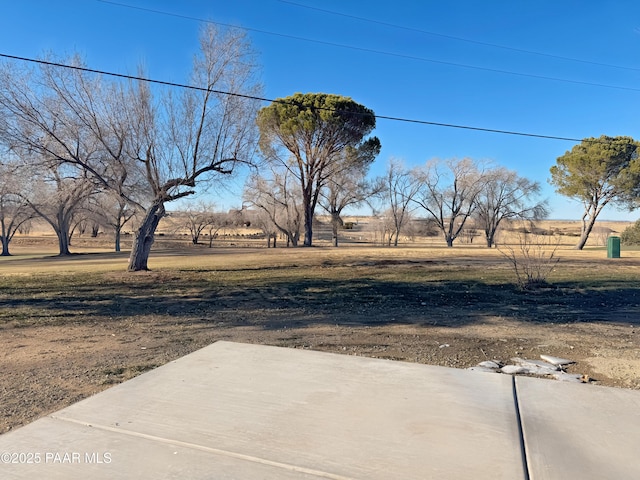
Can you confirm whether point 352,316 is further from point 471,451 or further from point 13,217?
point 13,217

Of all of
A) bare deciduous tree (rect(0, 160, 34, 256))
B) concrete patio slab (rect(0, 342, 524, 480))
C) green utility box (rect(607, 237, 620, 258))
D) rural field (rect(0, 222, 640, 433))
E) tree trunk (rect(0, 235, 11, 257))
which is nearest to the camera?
concrete patio slab (rect(0, 342, 524, 480))

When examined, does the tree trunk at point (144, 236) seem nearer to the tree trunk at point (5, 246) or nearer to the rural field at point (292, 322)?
the rural field at point (292, 322)

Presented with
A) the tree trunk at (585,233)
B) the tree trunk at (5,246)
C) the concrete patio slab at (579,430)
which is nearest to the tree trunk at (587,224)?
the tree trunk at (585,233)

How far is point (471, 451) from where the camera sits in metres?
2.41

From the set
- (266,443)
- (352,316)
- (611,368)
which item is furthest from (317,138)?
(266,443)

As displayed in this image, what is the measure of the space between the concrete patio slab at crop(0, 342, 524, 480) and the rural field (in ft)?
3.35

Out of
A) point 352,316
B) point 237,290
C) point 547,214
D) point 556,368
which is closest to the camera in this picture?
point 556,368

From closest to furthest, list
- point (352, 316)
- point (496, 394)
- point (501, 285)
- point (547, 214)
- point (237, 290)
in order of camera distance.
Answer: point (496, 394) < point (352, 316) < point (237, 290) < point (501, 285) < point (547, 214)

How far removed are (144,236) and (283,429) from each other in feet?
48.1

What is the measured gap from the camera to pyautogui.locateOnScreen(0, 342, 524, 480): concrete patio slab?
2246 mm

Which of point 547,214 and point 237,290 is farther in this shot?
point 547,214

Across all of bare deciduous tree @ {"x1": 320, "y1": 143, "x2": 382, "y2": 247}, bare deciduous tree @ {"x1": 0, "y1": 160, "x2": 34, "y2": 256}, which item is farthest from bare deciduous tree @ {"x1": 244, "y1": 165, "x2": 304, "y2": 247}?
bare deciduous tree @ {"x1": 0, "y1": 160, "x2": 34, "y2": 256}

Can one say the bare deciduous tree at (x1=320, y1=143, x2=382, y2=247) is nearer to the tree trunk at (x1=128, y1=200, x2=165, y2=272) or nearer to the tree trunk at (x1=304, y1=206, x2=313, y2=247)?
the tree trunk at (x1=304, y1=206, x2=313, y2=247)

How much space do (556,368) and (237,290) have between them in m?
8.60
